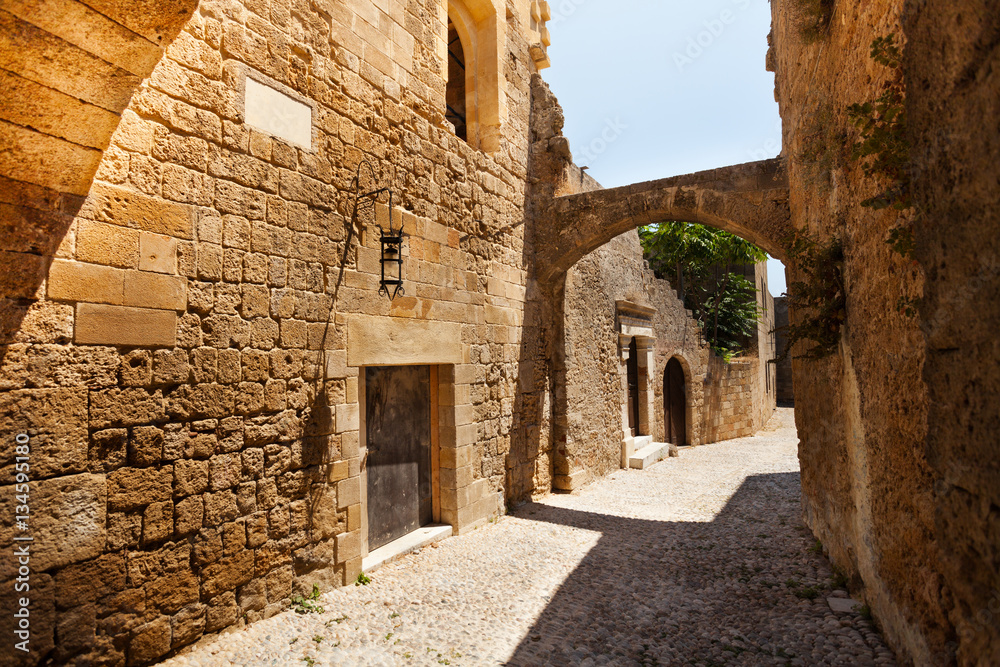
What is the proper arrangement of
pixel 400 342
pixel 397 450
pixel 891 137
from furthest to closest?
1. pixel 397 450
2. pixel 400 342
3. pixel 891 137

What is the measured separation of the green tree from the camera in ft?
48.5

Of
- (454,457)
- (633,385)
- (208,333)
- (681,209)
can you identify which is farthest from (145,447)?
(633,385)

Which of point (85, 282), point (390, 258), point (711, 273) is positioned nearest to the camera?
point (85, 282)

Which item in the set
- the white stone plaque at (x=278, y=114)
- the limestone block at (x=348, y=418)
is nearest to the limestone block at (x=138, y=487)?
the limestone block at (x=348, y=418)

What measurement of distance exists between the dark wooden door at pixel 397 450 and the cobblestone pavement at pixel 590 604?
1.18ft

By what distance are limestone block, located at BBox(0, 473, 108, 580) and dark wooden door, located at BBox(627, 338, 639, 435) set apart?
8.57 m

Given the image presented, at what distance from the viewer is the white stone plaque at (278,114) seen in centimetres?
330

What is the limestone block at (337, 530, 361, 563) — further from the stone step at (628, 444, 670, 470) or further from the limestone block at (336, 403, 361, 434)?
the stone step at (628, 444, 670, 470)

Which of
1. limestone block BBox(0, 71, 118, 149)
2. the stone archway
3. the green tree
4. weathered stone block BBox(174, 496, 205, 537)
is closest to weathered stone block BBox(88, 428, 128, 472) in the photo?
weathered stone block BBox(174, 496, 205, 537)

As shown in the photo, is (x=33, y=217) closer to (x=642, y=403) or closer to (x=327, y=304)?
(x=327, y=304)

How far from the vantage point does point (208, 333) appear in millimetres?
2988

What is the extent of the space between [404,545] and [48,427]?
282 centimetres

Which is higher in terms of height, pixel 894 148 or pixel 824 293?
pixel 894 148

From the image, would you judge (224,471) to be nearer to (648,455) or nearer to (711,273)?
(648,455)
